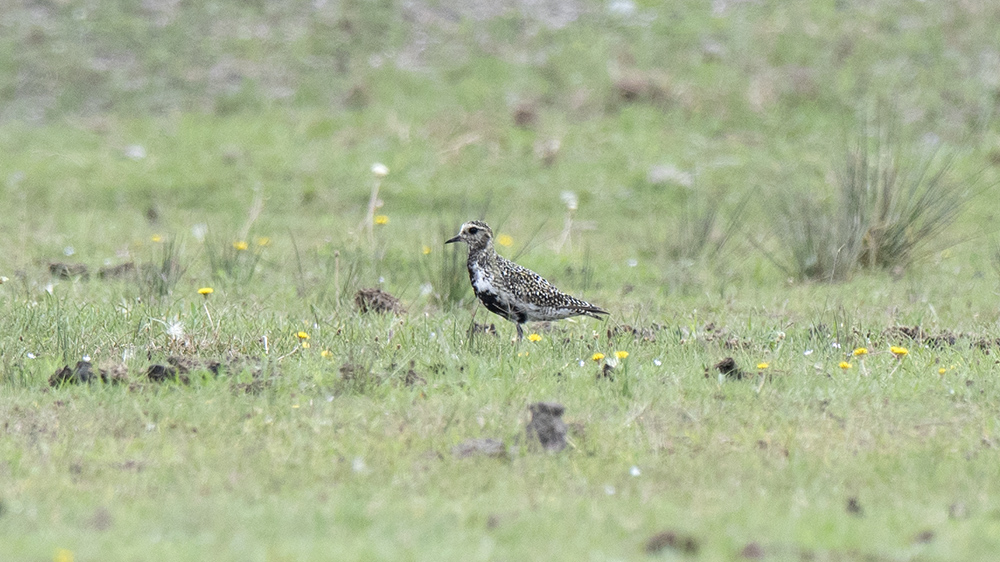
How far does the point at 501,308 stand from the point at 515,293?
0.52 feet

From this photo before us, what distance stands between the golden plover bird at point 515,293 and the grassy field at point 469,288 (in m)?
0.19

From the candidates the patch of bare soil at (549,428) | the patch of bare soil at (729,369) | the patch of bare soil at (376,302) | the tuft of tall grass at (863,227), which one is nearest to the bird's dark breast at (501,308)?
the patch of bare soil at (376,302)

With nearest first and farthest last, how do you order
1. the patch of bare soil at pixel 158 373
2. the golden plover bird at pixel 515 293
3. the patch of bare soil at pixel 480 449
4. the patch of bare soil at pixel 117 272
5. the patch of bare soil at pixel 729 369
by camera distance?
1. the patch of bare soil at pixel 480 449
2. the patch of bare soil at pixel 158 373
3. the patch of bare soil at pixel 729 369
4. the golden plover bird at pixel 515 293
5. the patch of bare soil at pixel 117 272

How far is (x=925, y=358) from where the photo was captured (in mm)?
7008

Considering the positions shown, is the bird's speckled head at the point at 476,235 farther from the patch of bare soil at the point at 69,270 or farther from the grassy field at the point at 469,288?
the patch of bare soil at the point at 69,270

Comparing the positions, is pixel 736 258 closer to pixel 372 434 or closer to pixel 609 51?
pixel 372 434

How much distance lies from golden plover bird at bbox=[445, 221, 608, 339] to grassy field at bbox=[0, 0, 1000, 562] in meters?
0.19

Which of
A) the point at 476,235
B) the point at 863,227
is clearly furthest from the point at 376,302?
the point at 863,227

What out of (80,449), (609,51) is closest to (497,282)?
(80,449)

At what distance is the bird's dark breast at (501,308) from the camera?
26.5 ft

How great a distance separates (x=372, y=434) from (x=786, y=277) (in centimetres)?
619

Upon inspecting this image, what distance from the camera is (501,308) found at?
809 cm

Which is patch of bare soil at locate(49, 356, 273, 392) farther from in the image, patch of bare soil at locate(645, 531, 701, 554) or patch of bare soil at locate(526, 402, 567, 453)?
patch of bare soil at locate(645, 531, 701, 554)

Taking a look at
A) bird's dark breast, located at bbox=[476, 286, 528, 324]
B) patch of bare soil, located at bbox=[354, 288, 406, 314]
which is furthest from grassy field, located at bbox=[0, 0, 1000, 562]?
bird's dark breast, located at bbox=[476, 286, 528, 324]
